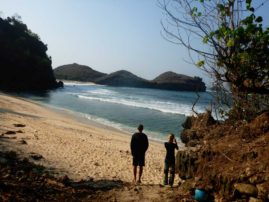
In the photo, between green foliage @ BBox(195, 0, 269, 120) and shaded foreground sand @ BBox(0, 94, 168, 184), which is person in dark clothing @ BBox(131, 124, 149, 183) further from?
green foliage @ BBox(195, 0, 269, 120)

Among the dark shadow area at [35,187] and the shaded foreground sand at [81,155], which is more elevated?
the dark shadow area at [35,187]

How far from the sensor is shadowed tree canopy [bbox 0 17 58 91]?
77625mm

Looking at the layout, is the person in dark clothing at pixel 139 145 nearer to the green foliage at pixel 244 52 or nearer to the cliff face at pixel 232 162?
the cliff face at pixel 232 162

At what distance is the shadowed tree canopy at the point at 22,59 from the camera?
3056 inches

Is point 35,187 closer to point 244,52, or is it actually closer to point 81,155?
point 244,52

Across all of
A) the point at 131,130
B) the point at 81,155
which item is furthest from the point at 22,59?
the point at 81,155

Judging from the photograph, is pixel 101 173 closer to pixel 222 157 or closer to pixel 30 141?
pixel 30 141

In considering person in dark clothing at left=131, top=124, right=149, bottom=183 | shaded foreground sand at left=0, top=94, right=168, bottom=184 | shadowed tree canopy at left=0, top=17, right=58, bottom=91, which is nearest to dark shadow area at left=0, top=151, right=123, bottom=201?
person in dark clothing at left=131, top=124, right=149, bottom=183

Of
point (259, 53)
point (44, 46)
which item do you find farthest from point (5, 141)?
point (44, 46)

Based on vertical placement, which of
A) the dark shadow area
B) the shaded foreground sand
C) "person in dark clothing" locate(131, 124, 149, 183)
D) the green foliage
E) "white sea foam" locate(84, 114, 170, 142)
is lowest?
"white sea foam" locate(84, 114, 170, 142)

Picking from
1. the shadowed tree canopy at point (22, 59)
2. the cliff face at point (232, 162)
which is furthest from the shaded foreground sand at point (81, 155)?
the shadowed tree canopy at point (22, 59)

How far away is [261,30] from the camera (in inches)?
253

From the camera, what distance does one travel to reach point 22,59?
8275cm

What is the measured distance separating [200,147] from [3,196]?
4572 mm
